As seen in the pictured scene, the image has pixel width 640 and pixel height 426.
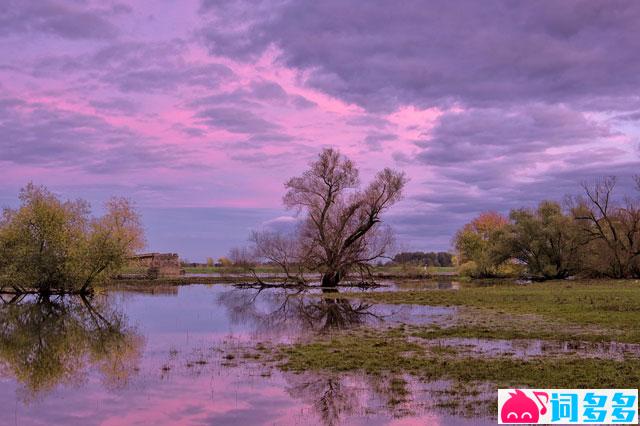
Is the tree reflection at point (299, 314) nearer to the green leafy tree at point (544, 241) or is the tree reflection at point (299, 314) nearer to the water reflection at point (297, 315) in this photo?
the water reflection at point (297, 315)

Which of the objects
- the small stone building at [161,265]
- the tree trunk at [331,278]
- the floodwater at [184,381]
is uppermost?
the small stone building at [161,265]

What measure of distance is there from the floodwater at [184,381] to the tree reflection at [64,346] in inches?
1.9

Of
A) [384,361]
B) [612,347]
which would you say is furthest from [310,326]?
[612,347]

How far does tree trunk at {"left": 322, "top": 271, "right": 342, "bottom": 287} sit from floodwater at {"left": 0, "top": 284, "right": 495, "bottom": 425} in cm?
3036

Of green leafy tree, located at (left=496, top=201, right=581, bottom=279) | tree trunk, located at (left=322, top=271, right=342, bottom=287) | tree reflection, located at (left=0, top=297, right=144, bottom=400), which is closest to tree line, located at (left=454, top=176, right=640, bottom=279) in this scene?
green leafy tree, located at (left=496, top=201, right=581, bottom=279)

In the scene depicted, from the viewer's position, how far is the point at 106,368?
18906 millimetres

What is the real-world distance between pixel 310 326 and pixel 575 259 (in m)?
58.0

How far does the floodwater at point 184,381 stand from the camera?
12.8 m

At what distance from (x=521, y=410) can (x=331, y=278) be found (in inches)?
2083

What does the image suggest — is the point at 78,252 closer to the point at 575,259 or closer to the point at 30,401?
the point at 30,401

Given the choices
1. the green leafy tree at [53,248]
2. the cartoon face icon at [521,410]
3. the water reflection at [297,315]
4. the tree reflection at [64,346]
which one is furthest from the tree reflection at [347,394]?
the green leafy tree at [53,248]

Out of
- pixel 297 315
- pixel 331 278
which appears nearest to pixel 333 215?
pixel 331 278

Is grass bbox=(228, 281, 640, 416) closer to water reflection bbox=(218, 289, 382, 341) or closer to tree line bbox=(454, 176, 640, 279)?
water reflection bbox=(218, 289, 382, 341)

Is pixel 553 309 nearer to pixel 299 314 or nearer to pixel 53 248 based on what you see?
pixel 299 314
